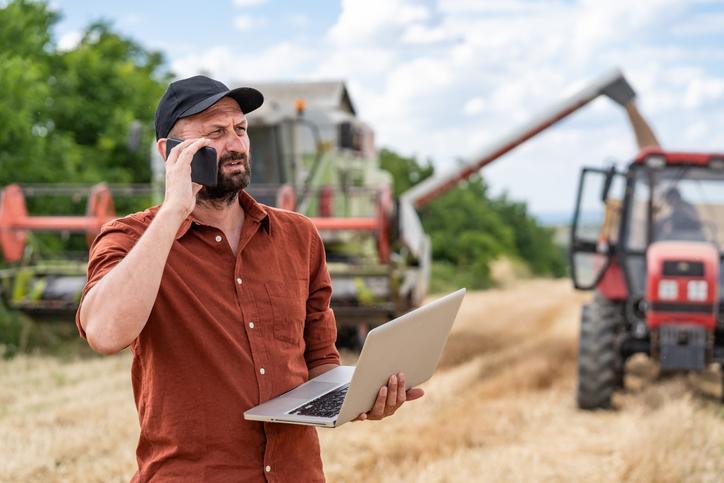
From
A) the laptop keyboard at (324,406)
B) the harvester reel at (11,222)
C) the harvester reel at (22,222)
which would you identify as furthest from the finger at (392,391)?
the harvester reel at (11,222)

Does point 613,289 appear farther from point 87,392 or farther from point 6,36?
point 6,36

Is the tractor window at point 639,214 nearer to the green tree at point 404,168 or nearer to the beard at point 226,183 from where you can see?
the beard at point 226,183

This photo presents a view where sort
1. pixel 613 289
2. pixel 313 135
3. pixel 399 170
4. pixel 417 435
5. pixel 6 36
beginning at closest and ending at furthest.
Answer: pixel 417 435, pixel 613 289, pixel 313 135, pixel 6 36, pixel 399 170

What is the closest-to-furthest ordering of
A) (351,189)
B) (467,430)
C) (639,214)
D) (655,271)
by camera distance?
(467,430), (655,271), (639,214), (351,189)

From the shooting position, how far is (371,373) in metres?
2.39

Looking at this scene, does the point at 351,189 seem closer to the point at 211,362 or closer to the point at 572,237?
the point at 572,237

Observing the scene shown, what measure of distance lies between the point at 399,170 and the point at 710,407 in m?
22.5

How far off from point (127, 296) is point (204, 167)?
0.35 meters

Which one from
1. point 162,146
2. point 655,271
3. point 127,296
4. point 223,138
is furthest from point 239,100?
point 655,271

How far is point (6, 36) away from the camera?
15.0 m

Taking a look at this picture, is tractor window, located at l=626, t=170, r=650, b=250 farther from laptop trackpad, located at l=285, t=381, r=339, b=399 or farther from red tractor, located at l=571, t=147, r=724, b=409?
laptop trackpad, located at l=285, t=381, r=339, b=399

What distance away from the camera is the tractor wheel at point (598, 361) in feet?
26.0

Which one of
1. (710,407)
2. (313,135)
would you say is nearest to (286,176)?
(313,135)

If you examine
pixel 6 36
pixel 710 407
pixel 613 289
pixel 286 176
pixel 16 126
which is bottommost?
pixel 710 407
